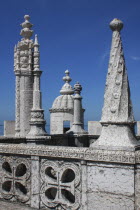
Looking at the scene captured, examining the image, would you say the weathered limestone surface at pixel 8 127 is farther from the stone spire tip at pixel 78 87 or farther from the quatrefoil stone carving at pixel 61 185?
the quatrefoil stone carving at pixel 61 185

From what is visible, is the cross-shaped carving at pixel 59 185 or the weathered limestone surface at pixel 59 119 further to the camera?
the weathered limestone surface at pixel 59 119

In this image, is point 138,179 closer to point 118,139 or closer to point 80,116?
point 118,139

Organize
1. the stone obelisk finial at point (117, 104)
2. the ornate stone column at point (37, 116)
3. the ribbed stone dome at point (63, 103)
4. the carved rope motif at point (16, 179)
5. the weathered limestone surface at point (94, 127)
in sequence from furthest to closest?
the weathered limestone surface at point (94, 127)
the ribbed stone dome at point (63, 103)
the ornate stone column at point (37, 116)
the carved rope motif at point (16, 179)
the stone obelisk finial at point (117, 104)

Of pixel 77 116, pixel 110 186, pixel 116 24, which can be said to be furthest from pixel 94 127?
pixel 110 186

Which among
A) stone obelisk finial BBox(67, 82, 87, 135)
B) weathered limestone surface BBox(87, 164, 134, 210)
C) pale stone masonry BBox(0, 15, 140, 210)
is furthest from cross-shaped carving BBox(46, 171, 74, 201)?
stone obelisk finial BBox(67, 82, 87, 135)

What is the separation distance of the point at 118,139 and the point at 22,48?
1053 centimetres

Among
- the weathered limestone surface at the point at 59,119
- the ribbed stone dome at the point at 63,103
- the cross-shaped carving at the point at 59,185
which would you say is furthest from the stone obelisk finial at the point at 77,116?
the cross-shaped carving at the point at 59,185

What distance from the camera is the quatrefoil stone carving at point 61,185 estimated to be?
644 cm

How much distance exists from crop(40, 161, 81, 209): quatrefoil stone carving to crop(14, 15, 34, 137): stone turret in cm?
820

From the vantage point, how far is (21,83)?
1509 cm

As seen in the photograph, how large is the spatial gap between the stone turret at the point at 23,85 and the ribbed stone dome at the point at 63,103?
2129 millimetres

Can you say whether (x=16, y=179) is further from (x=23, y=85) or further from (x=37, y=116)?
(x=23, y=85)

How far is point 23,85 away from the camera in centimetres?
1504

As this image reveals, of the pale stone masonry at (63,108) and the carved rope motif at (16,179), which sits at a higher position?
the pale stone masonry at (63,108)
